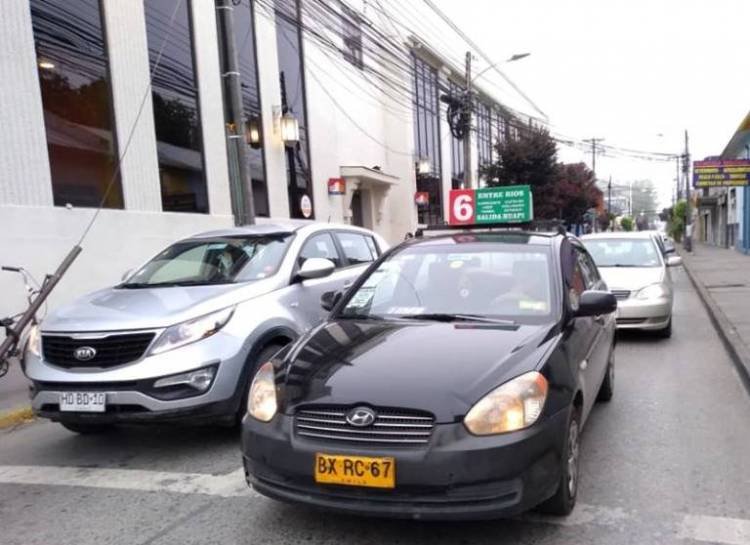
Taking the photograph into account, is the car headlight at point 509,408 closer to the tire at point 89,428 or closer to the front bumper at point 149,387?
→ the front bumper at point 149,387

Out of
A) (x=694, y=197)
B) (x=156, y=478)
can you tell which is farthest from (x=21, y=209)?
(x=694, y=197)

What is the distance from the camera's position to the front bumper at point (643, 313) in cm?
801

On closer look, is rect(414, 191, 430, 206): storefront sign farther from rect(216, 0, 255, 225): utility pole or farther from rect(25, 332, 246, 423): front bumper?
rect(25, 332, 246, 423): front bumper

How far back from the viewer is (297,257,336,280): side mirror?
210 inches

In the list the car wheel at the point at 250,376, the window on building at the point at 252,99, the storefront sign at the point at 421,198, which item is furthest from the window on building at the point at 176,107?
the storefront sign at the point at 421,198

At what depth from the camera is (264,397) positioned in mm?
3230

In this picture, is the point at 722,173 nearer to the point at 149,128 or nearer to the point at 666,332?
the point at 666,332

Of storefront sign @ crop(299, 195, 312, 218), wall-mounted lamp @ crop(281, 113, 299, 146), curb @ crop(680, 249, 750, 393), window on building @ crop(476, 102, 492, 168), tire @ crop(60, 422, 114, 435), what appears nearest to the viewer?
tire @ crop(60, 422, 114, 435)

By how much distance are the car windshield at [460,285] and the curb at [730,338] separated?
10.6 feet

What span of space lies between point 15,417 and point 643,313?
7239 mm

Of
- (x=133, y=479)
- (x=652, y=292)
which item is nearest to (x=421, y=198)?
(x=652, y=292)

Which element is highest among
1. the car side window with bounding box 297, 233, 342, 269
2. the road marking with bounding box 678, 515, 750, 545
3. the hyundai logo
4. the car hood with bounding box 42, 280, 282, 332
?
the car side window with bounding box 297, 233, 342, 269

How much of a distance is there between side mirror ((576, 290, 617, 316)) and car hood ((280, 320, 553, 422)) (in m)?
0.42

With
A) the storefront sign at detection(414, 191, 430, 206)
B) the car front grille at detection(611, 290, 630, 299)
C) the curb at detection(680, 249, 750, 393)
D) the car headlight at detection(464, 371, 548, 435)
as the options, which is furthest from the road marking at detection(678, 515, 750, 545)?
the storefront sign at detection(414, 191, 430, 206)
